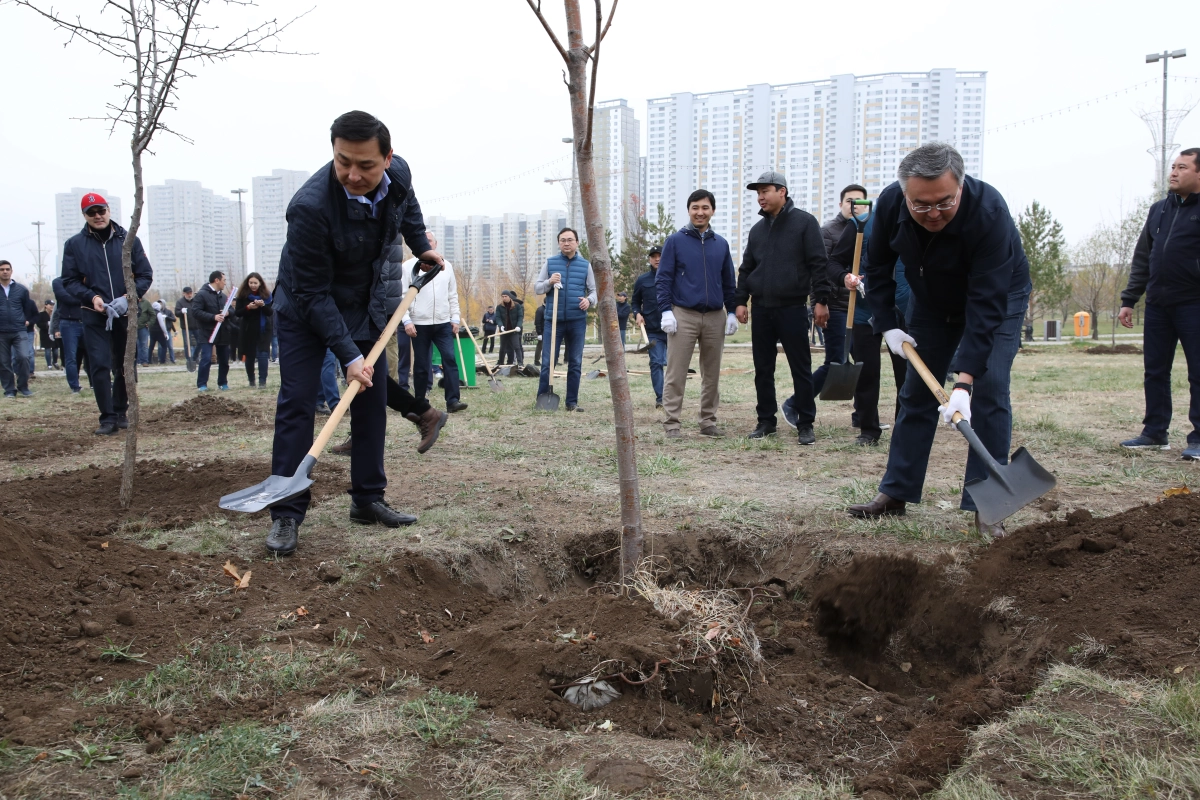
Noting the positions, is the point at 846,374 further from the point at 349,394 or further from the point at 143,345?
the point at 143,345

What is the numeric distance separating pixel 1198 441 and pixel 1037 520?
257cm

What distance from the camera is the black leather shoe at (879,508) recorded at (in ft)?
13.7

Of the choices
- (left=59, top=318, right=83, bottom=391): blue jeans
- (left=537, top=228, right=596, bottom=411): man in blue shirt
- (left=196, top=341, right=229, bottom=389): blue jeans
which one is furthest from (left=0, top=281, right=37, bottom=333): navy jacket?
(left=537, top=228, right=596, bottom=411): man in blue shirt

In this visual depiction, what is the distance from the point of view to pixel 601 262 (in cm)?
281

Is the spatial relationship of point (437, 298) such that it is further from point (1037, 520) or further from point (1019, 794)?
point (1019, 794)

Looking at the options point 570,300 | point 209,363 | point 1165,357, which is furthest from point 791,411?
point 209,363

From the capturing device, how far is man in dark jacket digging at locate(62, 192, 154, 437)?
7266 millimetres

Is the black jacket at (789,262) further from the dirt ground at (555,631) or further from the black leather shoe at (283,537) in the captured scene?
the black leather shoe at (283,537)

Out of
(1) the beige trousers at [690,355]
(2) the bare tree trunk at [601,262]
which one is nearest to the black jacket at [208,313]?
(1) the beige trousers at [690,355]

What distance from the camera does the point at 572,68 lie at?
271cm

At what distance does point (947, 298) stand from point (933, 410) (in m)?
0.55

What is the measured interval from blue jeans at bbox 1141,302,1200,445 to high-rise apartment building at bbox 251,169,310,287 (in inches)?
1644

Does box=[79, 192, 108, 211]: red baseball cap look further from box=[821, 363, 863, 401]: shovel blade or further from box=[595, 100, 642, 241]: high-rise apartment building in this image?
box=[595, 100, 642, 241]: high-rise apartment building

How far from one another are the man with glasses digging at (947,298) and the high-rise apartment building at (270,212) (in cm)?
4244
